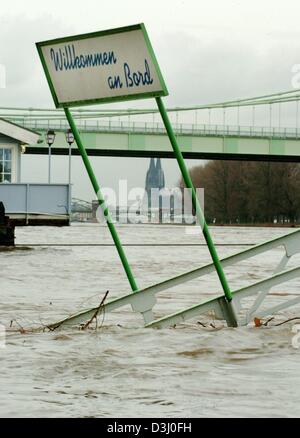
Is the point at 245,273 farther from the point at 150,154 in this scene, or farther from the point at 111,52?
the point at 150,154

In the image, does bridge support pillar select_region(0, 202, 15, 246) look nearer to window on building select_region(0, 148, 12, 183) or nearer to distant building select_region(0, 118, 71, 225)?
distant building select_region(0, 118, 71, 225)

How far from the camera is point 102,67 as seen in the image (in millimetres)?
8562

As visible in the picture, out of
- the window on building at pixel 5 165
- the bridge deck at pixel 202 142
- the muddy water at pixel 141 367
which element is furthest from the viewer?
the bridge deck at pixel 202 142

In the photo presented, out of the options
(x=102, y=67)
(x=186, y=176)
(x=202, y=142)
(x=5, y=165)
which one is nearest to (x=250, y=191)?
(x=202, y=142)

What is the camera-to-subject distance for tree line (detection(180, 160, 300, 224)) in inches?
4286

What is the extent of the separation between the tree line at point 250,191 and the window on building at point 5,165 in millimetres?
69017

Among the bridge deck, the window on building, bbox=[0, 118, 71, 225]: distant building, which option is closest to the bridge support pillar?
bbox=[0, 118, 71, 225]: distant building

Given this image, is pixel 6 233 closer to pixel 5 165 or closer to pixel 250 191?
pixel 5 165

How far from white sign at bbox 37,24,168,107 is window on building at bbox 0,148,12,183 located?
3205 cm

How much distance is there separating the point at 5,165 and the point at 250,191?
241ft

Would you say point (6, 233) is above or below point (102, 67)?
below

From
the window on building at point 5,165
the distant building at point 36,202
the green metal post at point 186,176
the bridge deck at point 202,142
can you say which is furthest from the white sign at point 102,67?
the bridge deck at point 202,142

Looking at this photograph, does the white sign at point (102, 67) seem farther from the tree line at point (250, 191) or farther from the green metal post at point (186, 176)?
the tree line at point (250, 191)

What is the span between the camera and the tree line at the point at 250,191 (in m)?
109
